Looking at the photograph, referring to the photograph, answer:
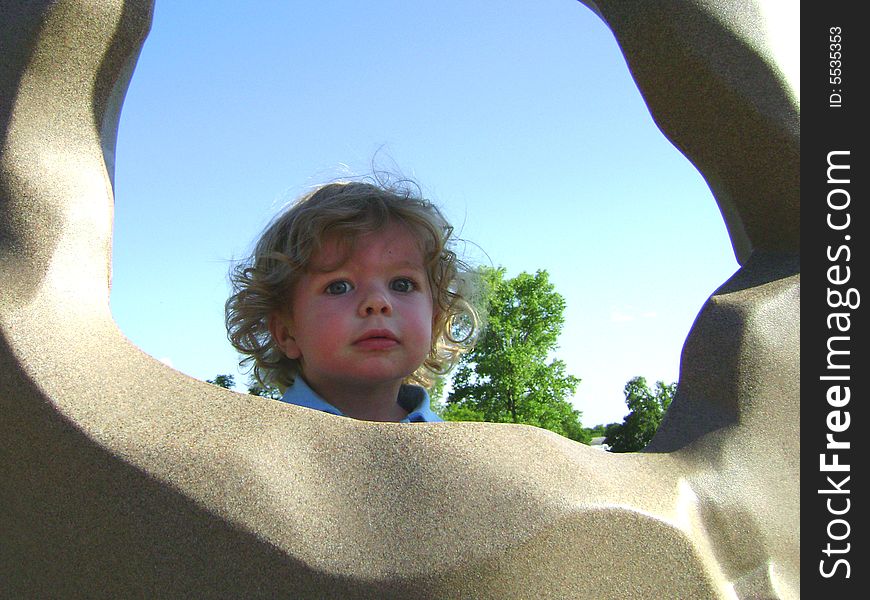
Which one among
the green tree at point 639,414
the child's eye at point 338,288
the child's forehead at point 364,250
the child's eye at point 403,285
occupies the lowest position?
the green tree at point 639,414

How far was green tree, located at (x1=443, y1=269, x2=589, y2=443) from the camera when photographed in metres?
23.0

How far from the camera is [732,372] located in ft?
10.7

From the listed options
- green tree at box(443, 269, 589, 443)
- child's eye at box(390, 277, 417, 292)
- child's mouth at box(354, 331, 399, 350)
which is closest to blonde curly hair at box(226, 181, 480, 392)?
child's eye at box(390, 277, 417, 292)

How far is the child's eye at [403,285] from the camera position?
3619mm

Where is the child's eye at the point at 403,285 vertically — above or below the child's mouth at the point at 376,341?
above

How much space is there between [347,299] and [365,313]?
104mm

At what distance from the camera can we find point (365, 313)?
11.4 ft

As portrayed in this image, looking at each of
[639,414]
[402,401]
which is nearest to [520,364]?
[639,414]

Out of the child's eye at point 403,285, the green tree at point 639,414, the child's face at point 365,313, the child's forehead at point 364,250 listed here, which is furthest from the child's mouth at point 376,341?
the green tree at point 639,414
